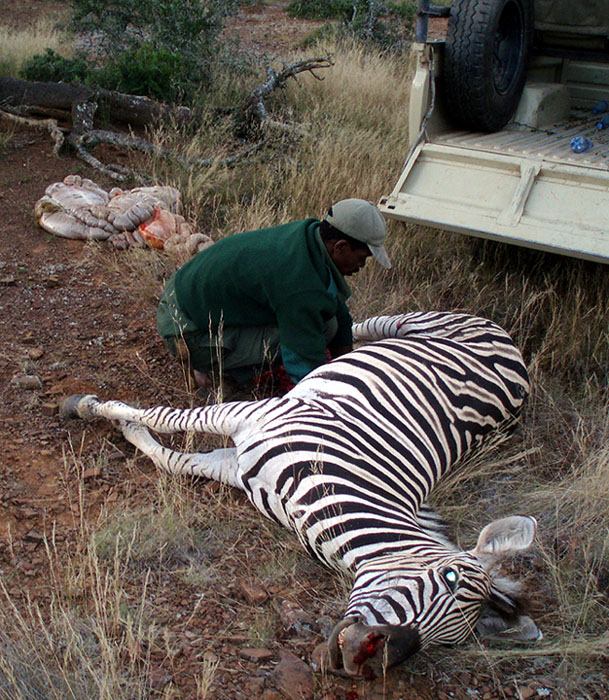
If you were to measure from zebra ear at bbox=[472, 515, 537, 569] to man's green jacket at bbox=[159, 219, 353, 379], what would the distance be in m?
1.34

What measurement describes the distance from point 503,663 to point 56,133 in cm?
618

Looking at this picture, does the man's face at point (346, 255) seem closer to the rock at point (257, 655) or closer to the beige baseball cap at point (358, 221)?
the beige baseball cap at point (358, 221)

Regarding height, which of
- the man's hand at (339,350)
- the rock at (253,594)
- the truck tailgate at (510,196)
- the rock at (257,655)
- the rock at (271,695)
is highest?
the truck tailgate at (510,196)

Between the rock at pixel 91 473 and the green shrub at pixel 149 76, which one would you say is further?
the green shrub at pixel 149 76

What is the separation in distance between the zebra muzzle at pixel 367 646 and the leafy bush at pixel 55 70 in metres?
7.34

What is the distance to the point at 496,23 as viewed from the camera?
205 inches

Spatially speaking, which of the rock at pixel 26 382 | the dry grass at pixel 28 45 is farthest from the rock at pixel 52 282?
the dry grass at pixel 28 45

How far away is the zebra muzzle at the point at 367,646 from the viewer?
2.21 meters

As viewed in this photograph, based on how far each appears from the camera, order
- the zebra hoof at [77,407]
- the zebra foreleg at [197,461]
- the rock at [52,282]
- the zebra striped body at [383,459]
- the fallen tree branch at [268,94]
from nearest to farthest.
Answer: the zebra striped body at [383,459]
the zebra foreleg at [197,461]
the zebra hoof at [77,407]
the rock at [52,282]
the fallen tree branch at [268,94]

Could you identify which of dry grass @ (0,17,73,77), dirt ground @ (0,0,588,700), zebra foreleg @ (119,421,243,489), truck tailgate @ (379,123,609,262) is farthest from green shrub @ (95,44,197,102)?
zebra foreleg @ (119,421,243,489)

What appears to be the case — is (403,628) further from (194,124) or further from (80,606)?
(194,124)

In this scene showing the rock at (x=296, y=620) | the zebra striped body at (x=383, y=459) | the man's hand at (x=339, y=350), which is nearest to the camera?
the zebra striped body at (x=383, y=459)

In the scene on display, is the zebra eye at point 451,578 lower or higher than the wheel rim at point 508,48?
lower

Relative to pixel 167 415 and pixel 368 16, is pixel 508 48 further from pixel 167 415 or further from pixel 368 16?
pixel 368 16
